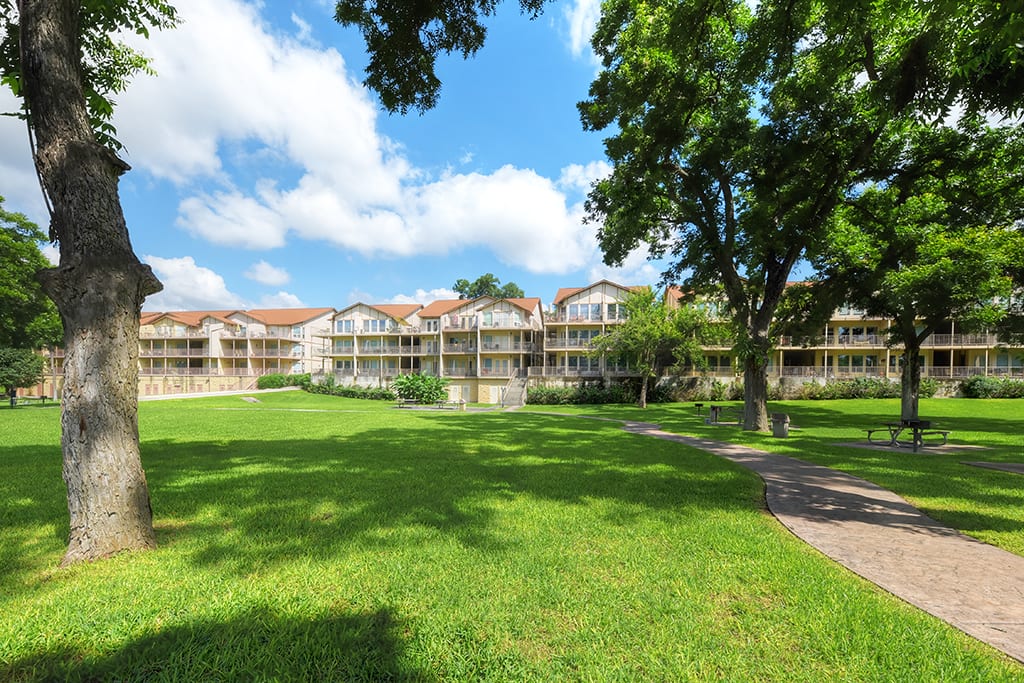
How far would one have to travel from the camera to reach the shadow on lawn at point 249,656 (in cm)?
257

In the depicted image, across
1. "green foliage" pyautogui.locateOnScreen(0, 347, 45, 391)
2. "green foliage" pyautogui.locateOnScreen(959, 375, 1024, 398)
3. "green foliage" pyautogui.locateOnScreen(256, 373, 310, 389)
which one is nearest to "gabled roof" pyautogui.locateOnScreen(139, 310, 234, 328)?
"green foliage" pyautogui.locateOnScreen(256, 373, 310, 389)

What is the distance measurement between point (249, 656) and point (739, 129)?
700 inches

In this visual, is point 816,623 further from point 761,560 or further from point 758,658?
point 761,560

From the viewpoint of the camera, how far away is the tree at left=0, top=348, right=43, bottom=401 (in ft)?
95.4

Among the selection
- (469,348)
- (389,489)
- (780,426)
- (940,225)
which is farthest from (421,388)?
(940,225)

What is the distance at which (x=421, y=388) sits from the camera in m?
34.6

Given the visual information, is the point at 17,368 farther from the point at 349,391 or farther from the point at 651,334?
the point at 651,334

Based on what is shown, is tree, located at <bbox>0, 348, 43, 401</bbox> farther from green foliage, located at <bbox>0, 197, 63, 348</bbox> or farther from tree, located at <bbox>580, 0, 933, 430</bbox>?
tree, located at <bbox>580, 0, 933, 430</bbox>

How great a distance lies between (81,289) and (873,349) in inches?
2153

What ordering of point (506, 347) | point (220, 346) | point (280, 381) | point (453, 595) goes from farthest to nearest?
point (220, 346)
point (280, 381)
point (506, 347)
point (453, 595)

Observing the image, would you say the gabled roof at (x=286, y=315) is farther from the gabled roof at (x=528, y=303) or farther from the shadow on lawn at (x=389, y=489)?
the shadow on lawn at (x=389, y=489)

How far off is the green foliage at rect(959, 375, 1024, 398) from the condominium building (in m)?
2.68

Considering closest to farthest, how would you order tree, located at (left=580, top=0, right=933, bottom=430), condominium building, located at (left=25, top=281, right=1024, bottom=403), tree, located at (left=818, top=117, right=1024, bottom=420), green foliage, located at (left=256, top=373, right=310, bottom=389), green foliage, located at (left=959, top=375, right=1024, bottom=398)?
tree, located at (left=580, top=0, right=933, bottom=430), tree, located at (left=818, top=117, right=1024, bottom=420), green foliage, located at (left=959, top=375, right=1024, bottom=398), condominium building, located at (left=25, top=281, right=1024, bottom=403), green foliage, located at (left=256, top=373, right=310, bottom=389)

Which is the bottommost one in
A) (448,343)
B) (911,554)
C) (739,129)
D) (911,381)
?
(911,554)
